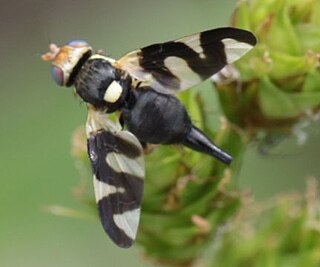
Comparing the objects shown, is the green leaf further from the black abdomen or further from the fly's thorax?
the fly's thorax

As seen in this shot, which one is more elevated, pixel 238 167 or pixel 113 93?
pixel 113 93

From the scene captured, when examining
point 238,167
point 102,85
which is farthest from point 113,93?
point 238,167

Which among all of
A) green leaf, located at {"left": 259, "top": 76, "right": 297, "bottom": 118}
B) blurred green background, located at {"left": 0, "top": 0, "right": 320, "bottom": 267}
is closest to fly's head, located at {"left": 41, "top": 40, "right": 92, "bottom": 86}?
green leaf, located at {"left": 259, "top": 76, "right": 297, "bottom": 118}

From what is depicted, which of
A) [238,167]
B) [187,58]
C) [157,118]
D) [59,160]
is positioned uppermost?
[187,58]

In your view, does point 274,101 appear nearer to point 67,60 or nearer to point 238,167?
point 238,167

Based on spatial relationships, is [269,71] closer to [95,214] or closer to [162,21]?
[95,214]

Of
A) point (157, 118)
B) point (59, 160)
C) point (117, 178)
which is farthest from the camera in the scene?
point (59, 160)

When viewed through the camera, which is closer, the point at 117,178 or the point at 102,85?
the point at 117,178

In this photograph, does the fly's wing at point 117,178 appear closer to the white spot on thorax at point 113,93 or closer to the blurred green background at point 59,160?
the white spot on thorax at point 113,93
